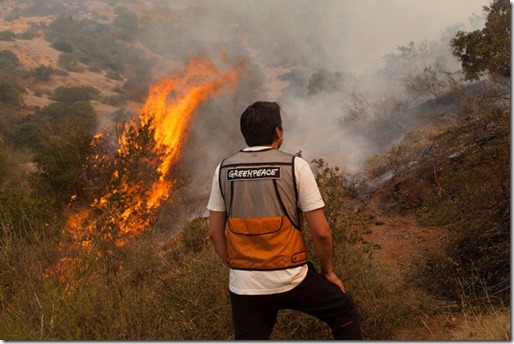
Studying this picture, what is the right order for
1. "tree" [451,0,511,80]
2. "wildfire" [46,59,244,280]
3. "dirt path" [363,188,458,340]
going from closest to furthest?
1. "dirt path" [363,188,458,340]
2. "tree" [451,0,511,80]
3. "wildfire" [46,59,244,280]

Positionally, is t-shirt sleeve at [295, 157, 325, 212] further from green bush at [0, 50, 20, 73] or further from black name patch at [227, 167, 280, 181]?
green bush at [0, 50, 20, 73]

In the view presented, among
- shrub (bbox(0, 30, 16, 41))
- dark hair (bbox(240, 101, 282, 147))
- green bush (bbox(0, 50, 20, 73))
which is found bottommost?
dark hair (bbox(240, 101, 282, 147))

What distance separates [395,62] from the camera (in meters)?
24.0

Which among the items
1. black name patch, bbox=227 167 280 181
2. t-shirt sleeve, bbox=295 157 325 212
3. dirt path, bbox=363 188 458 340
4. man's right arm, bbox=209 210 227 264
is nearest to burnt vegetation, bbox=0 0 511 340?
dirt path, bbox=363 188 458 340

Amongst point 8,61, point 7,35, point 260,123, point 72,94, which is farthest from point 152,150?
point 7,35

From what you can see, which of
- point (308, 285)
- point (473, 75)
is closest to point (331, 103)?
point (473, 75)

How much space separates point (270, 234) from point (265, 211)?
130mm

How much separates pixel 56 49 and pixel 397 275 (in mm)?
51963

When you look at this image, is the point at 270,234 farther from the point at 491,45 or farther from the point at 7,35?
the point at 7,35

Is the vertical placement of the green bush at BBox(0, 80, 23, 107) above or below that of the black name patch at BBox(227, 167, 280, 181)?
above

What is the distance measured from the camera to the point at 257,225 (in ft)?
9.23

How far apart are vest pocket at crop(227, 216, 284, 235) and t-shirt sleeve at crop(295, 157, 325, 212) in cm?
16

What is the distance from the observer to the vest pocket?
110 inches

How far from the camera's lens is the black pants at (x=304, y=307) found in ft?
9.41
